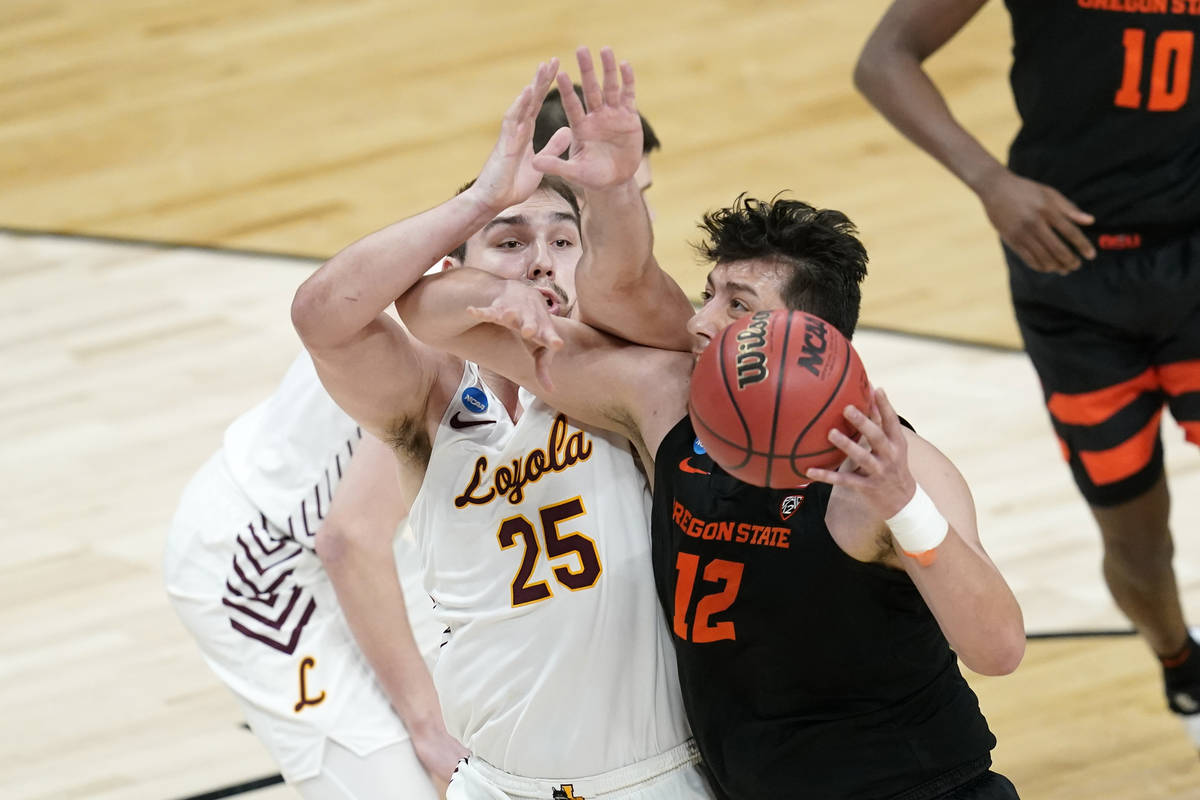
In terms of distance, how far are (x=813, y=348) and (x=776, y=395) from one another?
3.6 inches

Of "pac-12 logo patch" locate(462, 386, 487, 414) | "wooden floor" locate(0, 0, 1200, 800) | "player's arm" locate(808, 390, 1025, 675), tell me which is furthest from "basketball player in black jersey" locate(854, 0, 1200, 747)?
"player's arm" locate(808, 390, 1025, 675)

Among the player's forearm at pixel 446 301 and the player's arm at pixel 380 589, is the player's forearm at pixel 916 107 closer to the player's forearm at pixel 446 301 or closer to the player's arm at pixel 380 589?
the player's arm at pixel 380 589

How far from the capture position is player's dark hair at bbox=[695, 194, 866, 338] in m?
3.03

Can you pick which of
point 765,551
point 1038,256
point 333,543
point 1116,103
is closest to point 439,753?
point 333,543

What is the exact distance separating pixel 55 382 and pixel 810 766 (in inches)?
200

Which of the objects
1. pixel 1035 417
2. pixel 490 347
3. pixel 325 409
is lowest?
pixel 1035 417

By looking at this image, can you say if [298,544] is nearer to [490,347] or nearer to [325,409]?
[325,409]

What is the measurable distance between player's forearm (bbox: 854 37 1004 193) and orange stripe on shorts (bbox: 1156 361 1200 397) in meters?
0.68

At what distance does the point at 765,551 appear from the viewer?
2.92 metres

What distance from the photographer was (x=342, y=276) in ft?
9.78

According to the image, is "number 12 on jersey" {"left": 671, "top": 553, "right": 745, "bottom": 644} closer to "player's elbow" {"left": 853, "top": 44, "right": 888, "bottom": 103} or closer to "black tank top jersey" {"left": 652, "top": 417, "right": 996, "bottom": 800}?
"black tank top jersey" {"left": 652, "top": 417, "right": 996, "bottom": 800}

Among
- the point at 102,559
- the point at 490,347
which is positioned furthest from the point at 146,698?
the point at 490,347

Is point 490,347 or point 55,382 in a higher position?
point 490,347

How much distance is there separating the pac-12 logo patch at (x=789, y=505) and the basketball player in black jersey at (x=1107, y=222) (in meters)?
1.76
